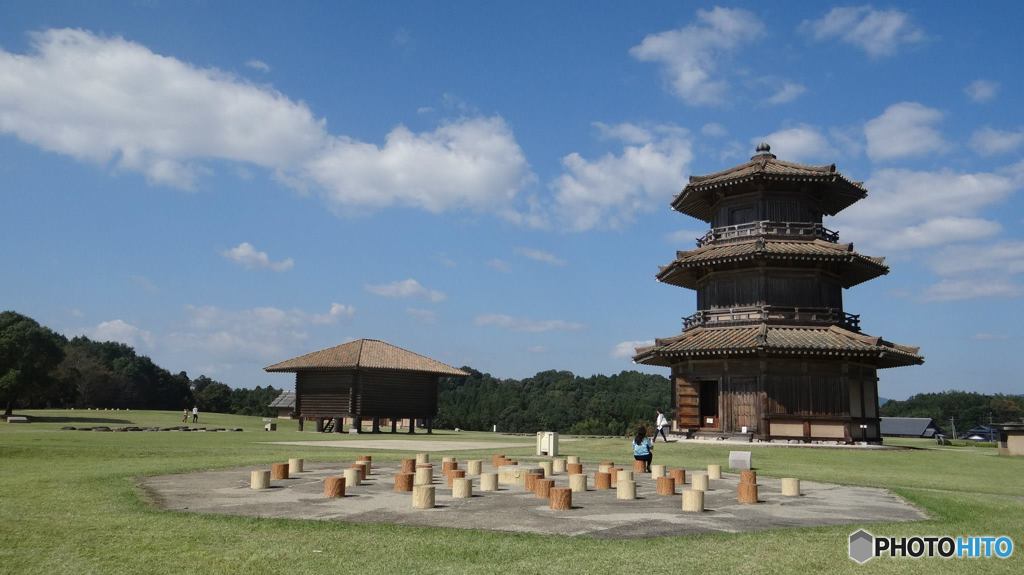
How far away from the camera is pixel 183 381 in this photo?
12688 centimetres

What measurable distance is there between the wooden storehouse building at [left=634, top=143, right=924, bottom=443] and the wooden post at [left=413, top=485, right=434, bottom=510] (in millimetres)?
24072

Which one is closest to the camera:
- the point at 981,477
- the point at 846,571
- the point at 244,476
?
the point at 846,571

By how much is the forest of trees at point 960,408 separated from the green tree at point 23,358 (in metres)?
120

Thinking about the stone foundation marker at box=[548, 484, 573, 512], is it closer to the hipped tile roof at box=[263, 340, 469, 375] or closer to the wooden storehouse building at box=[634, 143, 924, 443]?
the wooden storehouse building at box=[634, 143, 924, 443]

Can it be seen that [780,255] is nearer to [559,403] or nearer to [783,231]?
[783,231]

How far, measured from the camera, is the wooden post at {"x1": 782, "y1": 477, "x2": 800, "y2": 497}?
1577cm

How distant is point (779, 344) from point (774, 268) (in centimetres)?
547

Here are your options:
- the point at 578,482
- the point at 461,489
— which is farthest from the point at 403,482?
the point at 578,482

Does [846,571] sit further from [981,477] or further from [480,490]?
[981,477]

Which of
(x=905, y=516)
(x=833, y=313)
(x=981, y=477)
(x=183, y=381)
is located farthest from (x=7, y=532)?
(x=183, y=381)

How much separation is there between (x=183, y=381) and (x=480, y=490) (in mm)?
125299

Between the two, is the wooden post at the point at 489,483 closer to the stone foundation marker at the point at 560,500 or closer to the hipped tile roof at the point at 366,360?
the stone foundation marker at the point at 560,500

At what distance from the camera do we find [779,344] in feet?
111

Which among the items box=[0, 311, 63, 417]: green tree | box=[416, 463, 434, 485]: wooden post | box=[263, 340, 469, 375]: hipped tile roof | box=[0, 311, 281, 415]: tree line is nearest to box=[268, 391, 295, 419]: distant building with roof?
box=[0, 311, 281, 415]: tree line
